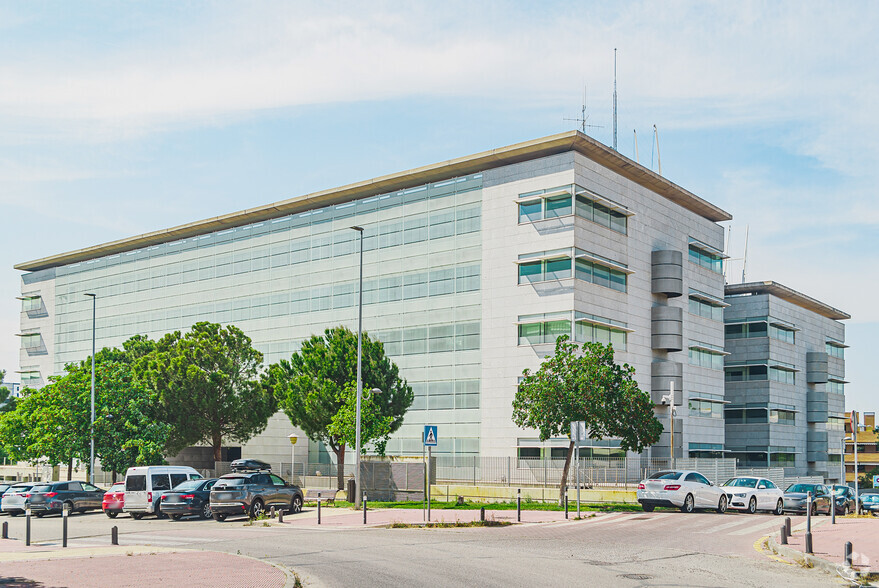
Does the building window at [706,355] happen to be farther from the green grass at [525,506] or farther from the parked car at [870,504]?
the green grass at [525,506]

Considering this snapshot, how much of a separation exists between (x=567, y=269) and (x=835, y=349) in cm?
5376

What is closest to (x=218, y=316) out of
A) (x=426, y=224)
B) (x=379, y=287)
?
(x=379, y=287)

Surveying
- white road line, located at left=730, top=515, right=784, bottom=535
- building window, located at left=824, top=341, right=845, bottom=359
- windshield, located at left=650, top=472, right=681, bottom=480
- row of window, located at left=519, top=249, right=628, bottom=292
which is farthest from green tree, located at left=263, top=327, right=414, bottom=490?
building window, located at left=824, top=341, right=845, bottom=359

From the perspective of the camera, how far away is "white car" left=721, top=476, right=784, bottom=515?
34094mm

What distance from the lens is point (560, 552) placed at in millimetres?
19234

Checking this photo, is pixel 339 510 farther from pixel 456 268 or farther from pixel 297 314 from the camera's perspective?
pixel 297 314

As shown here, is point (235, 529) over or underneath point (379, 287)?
underneath

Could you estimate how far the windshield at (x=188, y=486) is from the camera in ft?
107

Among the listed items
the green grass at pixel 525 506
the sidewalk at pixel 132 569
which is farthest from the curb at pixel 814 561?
the green grass at pixel 525 506

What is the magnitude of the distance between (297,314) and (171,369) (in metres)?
14.2

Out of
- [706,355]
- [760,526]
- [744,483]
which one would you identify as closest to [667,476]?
[744,483]

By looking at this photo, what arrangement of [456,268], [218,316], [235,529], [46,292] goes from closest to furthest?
[235,529] → [456,268] → [218,316] → [46,292]

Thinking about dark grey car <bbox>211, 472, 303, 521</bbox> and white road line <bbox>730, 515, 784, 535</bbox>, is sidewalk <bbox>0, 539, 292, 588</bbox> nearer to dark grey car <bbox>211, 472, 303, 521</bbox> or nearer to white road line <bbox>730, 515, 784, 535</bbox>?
dark grey car <bbox>211, 472, 303, 521</bbox>

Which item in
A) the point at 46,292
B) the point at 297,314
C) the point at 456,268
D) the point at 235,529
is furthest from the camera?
the point at 46,292
